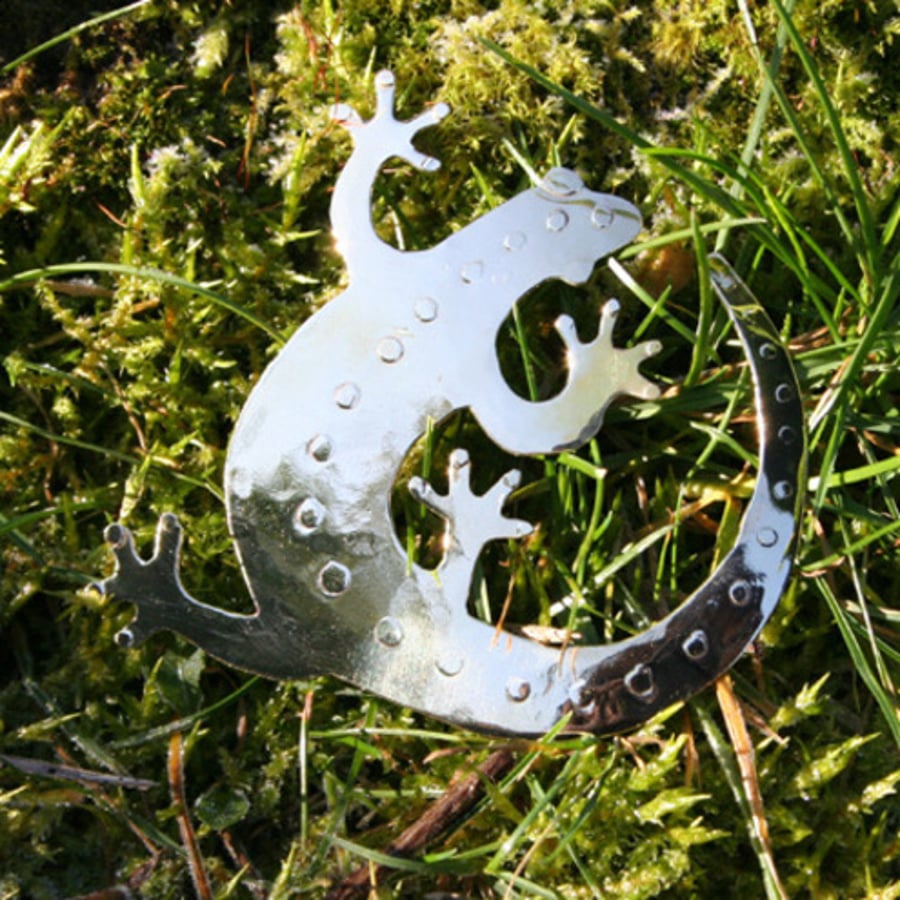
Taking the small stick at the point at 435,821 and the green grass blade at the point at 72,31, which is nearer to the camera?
the small stick at the point at 435,821

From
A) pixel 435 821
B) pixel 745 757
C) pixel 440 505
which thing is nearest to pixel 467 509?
pixel 440 505

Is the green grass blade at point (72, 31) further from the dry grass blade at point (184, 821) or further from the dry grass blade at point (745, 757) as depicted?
the dry grass blade at point (745, 757)

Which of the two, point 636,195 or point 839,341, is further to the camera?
point 636,195

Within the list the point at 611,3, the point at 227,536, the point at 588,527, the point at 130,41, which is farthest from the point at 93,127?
the point at 588,527

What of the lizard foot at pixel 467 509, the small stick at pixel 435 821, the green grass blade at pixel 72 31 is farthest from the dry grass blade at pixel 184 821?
the green grass blade at pixel 72 31

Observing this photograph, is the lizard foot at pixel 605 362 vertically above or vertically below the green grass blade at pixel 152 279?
below

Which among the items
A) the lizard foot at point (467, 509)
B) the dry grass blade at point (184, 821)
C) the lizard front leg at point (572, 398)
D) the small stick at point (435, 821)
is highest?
the lizard front leg at point (572, 398)

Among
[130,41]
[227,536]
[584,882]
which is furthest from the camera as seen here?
[130,41]

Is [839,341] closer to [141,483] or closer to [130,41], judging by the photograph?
[141,483]
